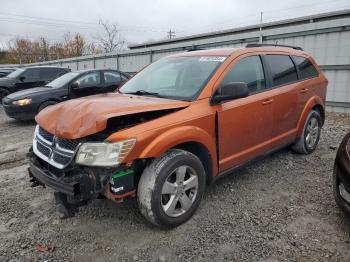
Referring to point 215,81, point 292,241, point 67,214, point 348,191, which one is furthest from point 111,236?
point 348,191

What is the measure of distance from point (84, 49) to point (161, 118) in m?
61.5

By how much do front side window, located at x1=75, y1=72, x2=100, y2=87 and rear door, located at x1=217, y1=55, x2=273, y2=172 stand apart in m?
6.22

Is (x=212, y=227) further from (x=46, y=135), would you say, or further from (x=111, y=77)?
(x=111, y=77)

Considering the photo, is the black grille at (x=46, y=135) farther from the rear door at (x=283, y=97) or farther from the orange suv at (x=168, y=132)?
the rear door at (x=283, y=97)

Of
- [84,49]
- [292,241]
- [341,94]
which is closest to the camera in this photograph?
[292,241]

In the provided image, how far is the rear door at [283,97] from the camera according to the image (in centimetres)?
418

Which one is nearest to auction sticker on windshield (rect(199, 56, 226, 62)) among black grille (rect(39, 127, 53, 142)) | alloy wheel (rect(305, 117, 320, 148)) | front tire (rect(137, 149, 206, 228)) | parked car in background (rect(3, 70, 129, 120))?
front tire (rect(137, 149, 206, 228))

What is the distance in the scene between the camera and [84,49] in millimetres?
59812

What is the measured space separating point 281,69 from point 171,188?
2.55 meters

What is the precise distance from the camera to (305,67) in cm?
494

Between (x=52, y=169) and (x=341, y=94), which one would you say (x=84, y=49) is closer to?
(x=341, y=94)

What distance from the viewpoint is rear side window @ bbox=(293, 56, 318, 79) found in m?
4.81

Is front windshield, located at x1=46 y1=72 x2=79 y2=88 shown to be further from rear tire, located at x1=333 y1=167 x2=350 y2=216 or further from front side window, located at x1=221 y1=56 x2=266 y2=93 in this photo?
rear tire, located at x1=333 y1=167 x2=350 y2=216

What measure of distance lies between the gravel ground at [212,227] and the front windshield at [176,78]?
4.33ft
